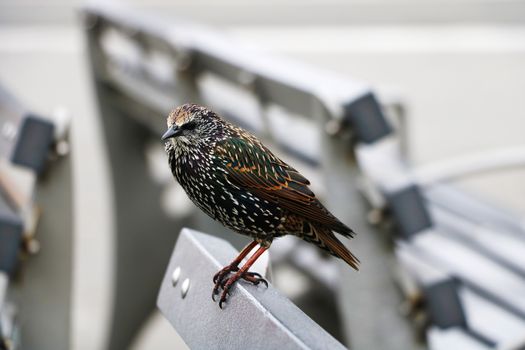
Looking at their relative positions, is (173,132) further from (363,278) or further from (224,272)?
(363,278)

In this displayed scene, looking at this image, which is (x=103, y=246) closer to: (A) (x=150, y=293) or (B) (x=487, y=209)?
(A) (x=150, y=293)

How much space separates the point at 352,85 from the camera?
2736 millimetres

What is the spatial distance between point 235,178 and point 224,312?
319 mm

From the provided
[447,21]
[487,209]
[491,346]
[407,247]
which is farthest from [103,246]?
[447,21]

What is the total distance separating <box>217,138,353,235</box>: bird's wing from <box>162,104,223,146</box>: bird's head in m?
0.03

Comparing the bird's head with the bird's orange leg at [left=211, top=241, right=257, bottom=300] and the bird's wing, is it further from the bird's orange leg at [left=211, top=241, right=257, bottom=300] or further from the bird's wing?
the bird's orange leg at [left=211, top=241, right=257, bottom=300]

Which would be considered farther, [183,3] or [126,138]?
[183,3]

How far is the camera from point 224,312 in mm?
1685

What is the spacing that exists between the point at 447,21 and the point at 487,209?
8.15 meters

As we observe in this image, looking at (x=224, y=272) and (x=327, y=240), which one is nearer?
(x=224, y=272)

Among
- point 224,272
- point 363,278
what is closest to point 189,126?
point 224,272

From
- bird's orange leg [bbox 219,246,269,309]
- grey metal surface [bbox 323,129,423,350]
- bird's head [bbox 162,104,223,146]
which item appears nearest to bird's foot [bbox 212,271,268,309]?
bird's orange leg [bbox 219,246,269,309]

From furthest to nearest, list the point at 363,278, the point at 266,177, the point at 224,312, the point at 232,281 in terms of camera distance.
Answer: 1. the point at 363,278
2. the point at 266,177
3. the point at 232,281
4. the point at 224,312

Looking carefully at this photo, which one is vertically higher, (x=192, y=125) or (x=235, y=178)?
(x=192, y=125)
